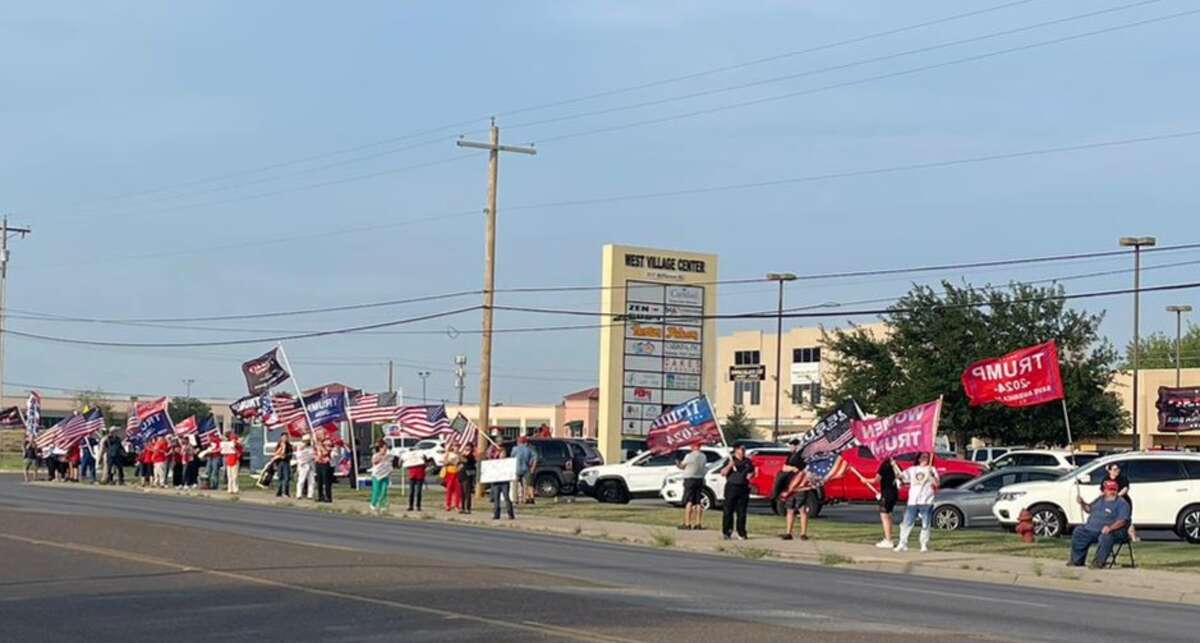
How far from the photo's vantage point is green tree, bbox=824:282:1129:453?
58062 mm

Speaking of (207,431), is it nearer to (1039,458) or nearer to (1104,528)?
(1039,458)

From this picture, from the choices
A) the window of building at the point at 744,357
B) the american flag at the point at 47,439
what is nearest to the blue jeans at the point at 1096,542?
the american flag at the point at 47,439

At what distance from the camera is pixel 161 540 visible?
2353cm

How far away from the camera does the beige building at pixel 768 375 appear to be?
98.1 meters

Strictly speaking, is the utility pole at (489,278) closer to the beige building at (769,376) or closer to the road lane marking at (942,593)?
the road lane marking at (942,593)

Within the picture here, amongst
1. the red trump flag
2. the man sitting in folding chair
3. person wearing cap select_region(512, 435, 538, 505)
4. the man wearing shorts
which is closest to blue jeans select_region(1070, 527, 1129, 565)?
the man sitting in folding chair

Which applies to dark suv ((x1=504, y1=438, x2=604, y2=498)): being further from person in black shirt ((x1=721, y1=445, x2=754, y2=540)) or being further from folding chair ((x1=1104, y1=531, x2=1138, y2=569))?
folding chair ((x1=1104, y1=531, x2=1138, y2=569))

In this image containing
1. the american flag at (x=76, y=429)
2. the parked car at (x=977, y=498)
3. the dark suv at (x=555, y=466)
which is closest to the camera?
the parked car at (x=977, y=498)

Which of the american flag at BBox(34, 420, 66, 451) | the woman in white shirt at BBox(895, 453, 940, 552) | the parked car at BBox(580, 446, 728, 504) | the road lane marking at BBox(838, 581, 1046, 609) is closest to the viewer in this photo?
the road lane marking at BBox(838, 581, 1046, 609)

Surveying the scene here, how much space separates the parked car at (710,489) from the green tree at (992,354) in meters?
19.2

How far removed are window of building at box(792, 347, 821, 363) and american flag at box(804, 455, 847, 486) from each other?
208 feet

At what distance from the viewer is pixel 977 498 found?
33.6 metres

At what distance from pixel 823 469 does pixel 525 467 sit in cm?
863

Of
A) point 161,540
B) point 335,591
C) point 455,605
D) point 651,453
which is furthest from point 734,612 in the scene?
point 651,453
